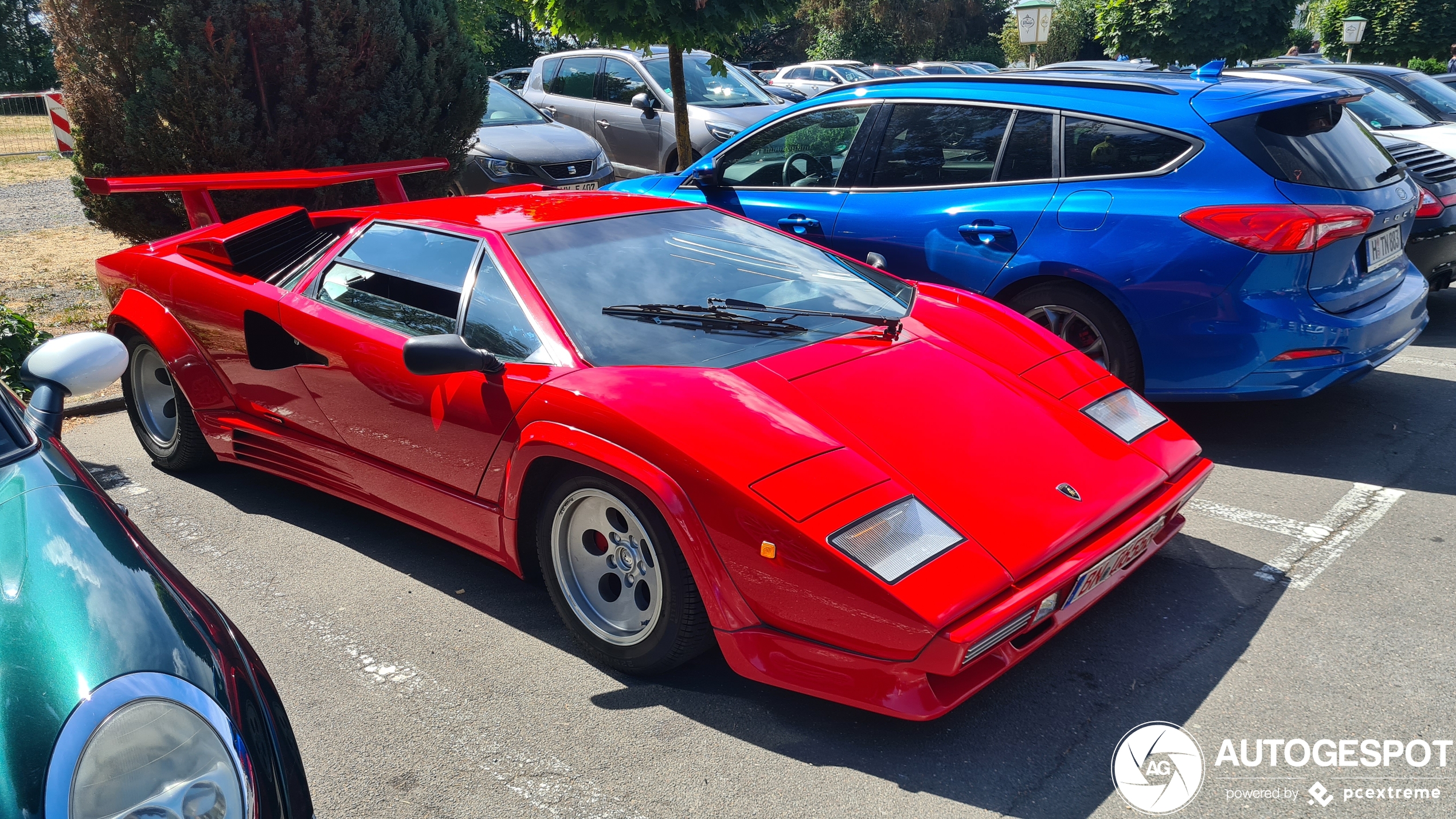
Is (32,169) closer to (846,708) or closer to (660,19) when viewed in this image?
(660,19)

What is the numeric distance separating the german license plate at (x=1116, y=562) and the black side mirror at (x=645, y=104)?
8.25m

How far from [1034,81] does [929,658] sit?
364cm

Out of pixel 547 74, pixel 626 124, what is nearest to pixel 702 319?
pixel 626 124

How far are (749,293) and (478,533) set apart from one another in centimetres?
123

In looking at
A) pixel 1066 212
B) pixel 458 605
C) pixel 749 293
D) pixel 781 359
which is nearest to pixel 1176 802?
pixel 781 359

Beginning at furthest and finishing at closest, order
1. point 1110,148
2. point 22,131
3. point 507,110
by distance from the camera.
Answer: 1. point 22,131
2. point 507,110
3. point 1110,148

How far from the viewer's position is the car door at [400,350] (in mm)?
3422

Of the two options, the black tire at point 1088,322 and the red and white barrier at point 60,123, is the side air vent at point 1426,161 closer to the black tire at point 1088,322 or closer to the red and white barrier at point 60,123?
the black tire at point 1088,322

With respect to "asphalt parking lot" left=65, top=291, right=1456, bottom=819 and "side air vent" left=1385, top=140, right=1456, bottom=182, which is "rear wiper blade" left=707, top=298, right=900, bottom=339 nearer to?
"asphalt parking lot" left=65, top=291, right=1456, bottom=819

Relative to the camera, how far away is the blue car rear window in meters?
4.53

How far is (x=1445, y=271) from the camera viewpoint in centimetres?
666

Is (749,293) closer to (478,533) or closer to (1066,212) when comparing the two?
(478,533)

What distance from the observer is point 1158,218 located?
4.57 m

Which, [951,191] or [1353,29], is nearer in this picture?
[951,191]
